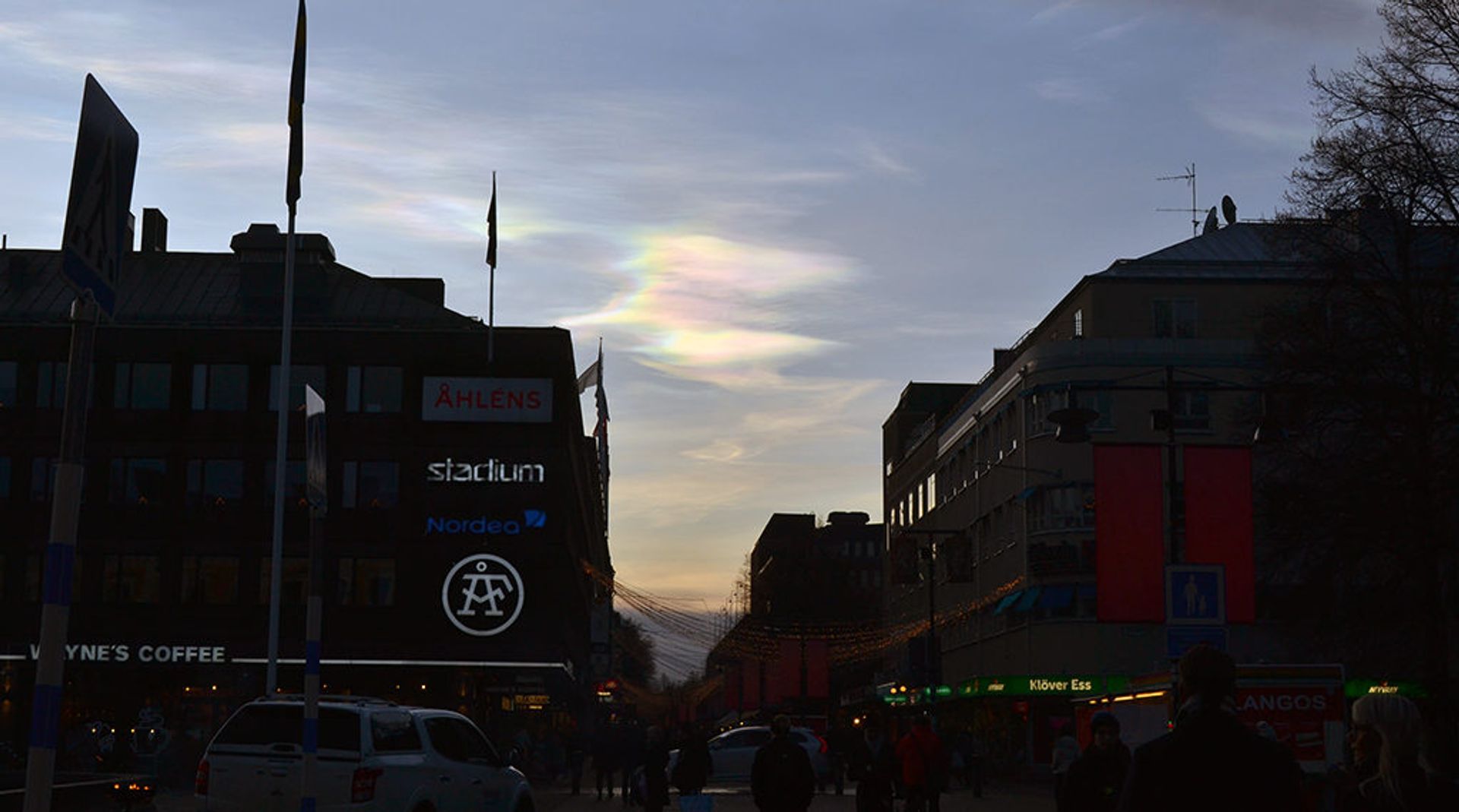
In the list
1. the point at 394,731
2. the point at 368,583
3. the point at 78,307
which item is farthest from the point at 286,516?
the point at 78,307

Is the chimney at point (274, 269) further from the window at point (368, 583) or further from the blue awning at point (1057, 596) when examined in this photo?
the blue awning at point (1057, 596)

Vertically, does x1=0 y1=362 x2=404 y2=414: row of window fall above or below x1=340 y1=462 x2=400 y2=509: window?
above

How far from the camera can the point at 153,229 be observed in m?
87.6

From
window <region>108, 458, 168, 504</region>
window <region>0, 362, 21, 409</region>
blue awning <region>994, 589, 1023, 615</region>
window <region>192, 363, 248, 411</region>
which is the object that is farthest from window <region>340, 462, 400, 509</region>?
blue awning <region>994, 589, 1023, 615</region>

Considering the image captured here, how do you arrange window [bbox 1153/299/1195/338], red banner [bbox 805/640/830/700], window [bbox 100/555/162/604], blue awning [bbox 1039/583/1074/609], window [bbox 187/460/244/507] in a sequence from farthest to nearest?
red banner [bbox 805/640/830/700]
window [bbox 1153/299/1195/338]
blue awning [bbox 1039/583/1074/609]
window [bbox 187/460/244/507]
window [bbox 100/555/162/604]

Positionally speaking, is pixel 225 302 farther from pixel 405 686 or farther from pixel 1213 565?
pixel 1213 565

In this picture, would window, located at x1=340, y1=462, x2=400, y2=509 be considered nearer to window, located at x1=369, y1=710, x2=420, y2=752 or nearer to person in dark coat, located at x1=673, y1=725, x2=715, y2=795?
person in dark coat, located at x1=673, y1=725, x2=715, y2=795

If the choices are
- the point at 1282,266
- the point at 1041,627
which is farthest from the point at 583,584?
the point at 1282,266

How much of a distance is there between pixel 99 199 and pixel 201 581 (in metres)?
62.5

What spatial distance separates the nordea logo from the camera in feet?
220

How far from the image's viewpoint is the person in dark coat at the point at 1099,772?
13359 millimetres

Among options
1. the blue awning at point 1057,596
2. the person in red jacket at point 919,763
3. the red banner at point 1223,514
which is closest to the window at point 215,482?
the blue awning at point 1057,596

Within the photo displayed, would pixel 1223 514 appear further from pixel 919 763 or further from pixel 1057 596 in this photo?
pixel 1057 596

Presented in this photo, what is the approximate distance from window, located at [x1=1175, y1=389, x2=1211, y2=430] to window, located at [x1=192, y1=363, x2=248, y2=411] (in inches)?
1309
